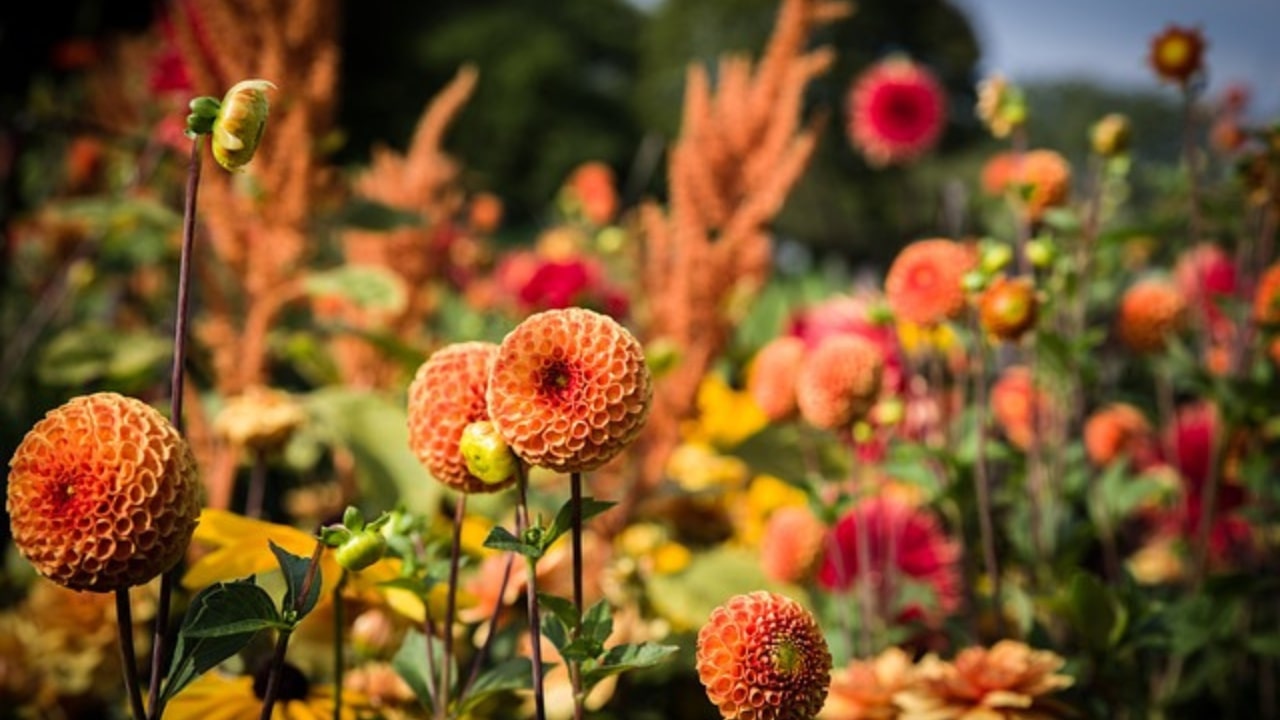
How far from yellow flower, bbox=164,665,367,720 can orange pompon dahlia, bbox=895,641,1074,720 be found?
0.26 meters

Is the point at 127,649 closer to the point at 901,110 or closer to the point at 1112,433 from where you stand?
the point at 1112,433

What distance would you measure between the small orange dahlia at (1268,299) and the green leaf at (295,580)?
0.71 meters

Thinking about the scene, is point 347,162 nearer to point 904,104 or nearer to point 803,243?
point 803,243

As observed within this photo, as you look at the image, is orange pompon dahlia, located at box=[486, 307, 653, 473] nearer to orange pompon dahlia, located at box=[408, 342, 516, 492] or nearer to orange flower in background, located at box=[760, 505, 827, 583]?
orange pompon dahlia, located at box=[408, 342, 516, 492]

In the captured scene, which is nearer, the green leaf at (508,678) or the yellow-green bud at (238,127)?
the yellow-green bud at (238,127)

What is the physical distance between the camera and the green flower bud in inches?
14.0

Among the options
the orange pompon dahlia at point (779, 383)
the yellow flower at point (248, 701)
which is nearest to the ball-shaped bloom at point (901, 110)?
the orange pompon dahlia at point (779, 383)

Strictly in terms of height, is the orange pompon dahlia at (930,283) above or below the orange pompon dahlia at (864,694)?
above

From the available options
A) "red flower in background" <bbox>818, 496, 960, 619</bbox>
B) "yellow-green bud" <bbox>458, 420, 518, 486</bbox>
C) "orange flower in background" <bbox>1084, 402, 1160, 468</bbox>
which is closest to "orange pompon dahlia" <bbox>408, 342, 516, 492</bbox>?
"yellow-green bud" <bbox>458, 420, 518, 486</bbox>

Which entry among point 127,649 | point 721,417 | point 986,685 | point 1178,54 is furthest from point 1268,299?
point 127,649

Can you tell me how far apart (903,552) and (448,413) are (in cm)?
64

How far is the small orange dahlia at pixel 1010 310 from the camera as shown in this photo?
605mm

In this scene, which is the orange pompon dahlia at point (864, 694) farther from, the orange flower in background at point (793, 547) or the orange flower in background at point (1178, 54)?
the orange flower in background at point (1178, 54)

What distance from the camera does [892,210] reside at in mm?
10477
